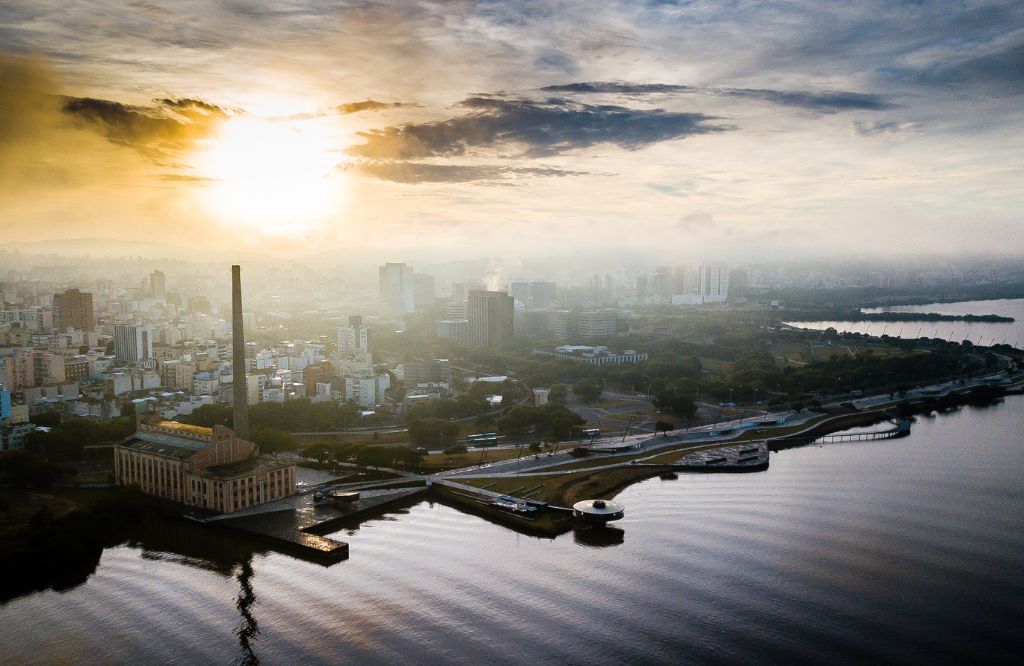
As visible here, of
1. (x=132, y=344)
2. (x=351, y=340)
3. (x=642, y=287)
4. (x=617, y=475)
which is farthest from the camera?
(x=642, y=287)

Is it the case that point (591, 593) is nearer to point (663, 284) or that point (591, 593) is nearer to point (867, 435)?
point (867, 435)

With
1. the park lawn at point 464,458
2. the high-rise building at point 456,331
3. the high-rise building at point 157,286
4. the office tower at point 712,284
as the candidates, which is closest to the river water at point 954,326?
the office tower at point 712,284

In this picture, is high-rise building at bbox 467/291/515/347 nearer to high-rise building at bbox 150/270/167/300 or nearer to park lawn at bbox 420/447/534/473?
park lawn at bbox 420/447/534/473

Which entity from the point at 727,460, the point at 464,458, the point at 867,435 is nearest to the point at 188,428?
the point at 464,458

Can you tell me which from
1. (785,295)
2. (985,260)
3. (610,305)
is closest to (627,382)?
(610,305)

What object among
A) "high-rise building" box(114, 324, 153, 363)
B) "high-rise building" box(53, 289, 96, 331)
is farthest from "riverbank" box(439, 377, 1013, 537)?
"high-rise building" box(53, 289, 96, 331)
